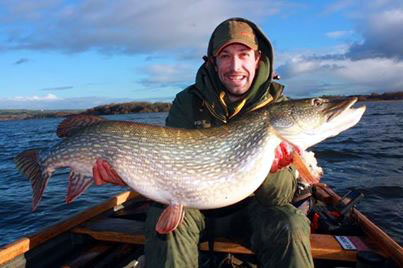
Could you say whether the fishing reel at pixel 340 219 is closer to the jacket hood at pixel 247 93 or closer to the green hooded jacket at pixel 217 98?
the green hooded jacket at pixel 217 98

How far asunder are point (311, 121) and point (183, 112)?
4.35 feet

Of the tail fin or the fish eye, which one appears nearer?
the fish eye

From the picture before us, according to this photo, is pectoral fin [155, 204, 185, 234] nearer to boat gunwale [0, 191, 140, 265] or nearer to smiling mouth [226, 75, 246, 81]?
smiling mouth [226, 75, 246, 81]

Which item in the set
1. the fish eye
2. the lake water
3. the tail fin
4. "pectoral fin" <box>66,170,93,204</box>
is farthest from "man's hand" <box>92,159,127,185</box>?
the lake water

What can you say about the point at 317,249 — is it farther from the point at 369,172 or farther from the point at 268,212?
the point at 369,172

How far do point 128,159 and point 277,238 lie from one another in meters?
1.38

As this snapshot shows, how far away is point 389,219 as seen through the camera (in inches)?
293

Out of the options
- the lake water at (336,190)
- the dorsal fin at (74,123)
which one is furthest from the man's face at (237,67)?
the lake water at (336,190)

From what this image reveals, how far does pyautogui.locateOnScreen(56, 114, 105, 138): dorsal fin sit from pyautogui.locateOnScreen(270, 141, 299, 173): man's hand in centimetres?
160

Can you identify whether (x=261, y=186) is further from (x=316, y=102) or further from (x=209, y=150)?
(x=316, y=102)

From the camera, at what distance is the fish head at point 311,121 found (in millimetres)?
3207

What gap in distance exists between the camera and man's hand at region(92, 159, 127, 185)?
10.9 feet

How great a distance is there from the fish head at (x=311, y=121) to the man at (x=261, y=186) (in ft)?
0.59

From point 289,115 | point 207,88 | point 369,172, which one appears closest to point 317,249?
point 289,115
